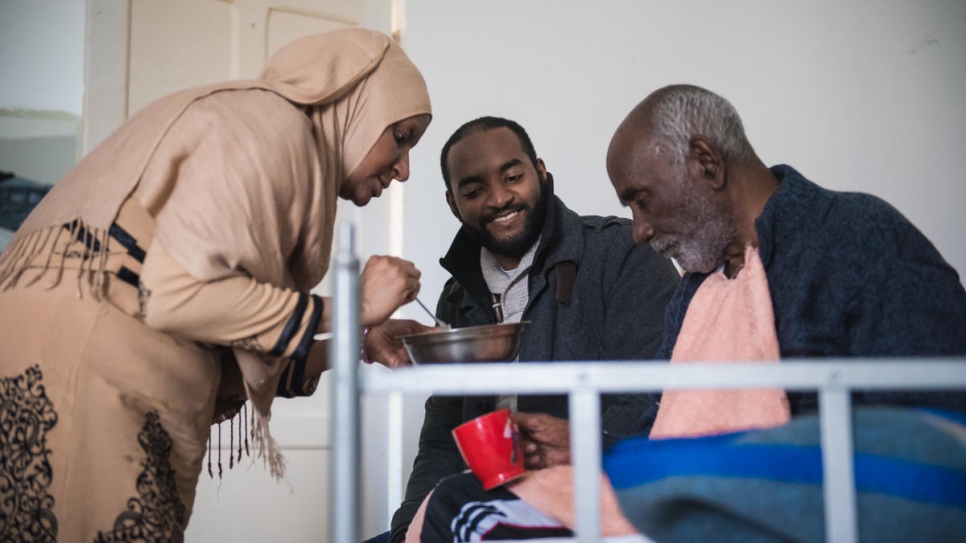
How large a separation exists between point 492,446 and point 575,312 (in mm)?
860

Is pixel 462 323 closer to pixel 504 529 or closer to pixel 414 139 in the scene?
pixel 414 139

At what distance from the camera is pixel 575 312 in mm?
2082

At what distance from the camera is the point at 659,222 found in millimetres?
1565

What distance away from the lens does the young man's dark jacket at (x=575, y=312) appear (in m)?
1.99

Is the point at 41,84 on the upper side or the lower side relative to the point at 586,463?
upper

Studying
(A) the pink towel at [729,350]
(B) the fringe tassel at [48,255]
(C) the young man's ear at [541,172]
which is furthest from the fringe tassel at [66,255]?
(C) the young man's ear at [541,172]

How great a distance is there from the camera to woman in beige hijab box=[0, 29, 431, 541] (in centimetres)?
117

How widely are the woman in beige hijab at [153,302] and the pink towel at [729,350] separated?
47 centimetres

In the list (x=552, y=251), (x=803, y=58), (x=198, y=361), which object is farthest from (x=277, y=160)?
(x=803, y=58)

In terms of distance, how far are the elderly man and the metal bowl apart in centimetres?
17

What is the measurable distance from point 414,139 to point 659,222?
18.3 inches

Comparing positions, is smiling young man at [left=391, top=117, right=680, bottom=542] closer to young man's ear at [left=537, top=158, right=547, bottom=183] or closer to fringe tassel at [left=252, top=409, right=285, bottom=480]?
young man's ear at [left=537, top=158, right=547, bottom=183]

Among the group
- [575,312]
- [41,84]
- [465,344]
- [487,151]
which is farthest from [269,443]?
[41,84]

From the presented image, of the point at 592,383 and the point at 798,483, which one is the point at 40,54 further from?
the point at 798,483
